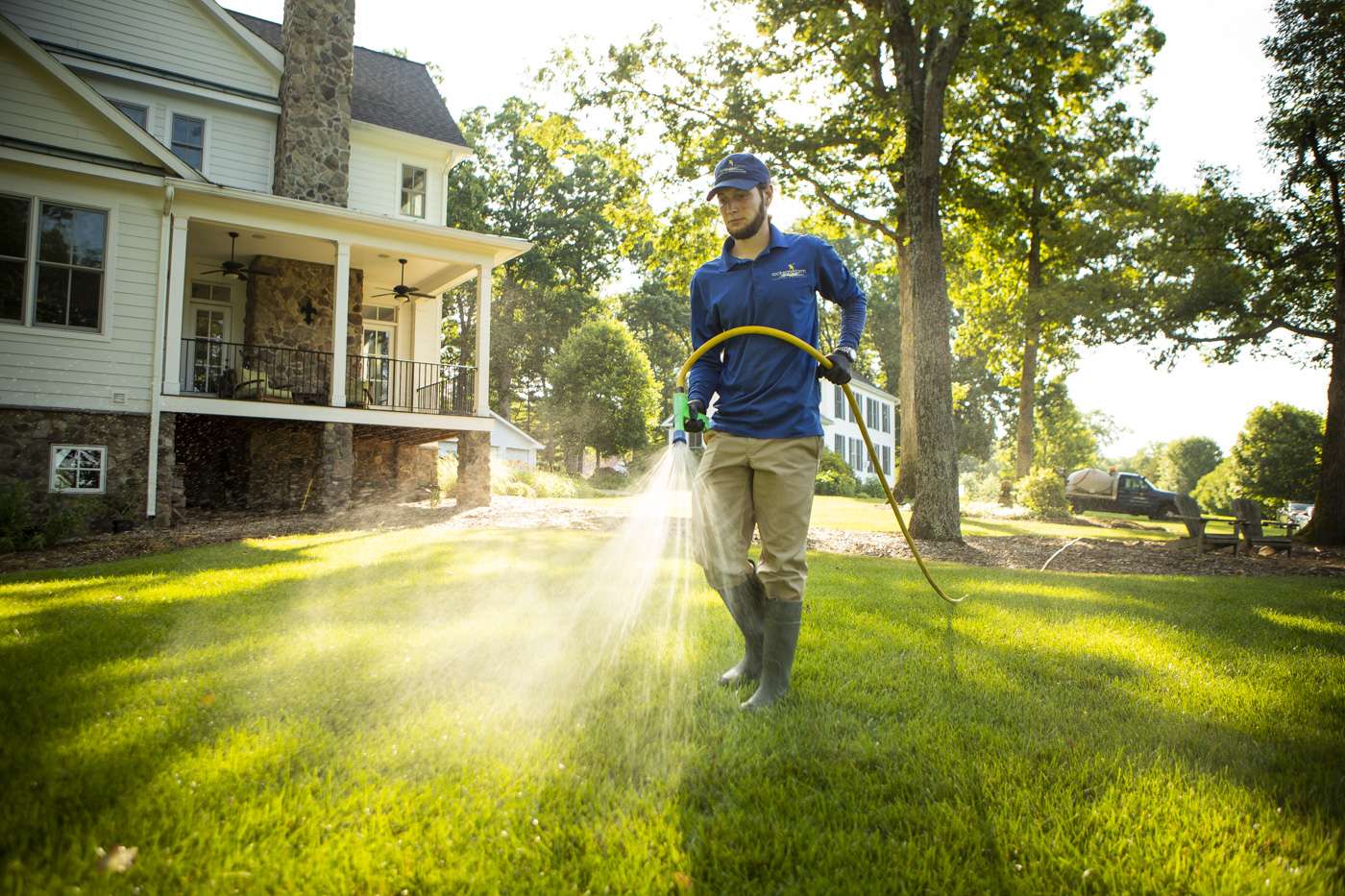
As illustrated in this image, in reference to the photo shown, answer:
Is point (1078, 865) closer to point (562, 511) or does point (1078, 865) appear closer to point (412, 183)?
point (562, 511)

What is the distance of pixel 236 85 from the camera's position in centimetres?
1443

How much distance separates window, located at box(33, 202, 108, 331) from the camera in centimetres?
1101

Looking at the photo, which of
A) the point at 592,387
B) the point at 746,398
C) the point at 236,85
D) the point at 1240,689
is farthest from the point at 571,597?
the point at 592,387

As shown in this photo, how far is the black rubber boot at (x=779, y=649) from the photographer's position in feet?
11.1

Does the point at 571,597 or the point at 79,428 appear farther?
the point at 79,428

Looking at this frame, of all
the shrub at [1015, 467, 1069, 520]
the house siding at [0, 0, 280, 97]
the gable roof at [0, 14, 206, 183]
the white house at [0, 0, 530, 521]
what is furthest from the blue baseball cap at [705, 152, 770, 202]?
the shrub at [1015, 467, 1069, 520]

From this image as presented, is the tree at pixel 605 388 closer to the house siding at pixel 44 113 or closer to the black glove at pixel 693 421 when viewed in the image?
the house siding at pixel 44 113

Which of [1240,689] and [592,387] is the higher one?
[592,387]

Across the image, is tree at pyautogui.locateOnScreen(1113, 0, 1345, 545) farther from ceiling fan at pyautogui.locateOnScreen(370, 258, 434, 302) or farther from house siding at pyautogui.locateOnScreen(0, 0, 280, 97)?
house siding at pyautogui.locateOnScreen(0, 0, 280, 97)

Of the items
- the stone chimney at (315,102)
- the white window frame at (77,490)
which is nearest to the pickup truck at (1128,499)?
the stone chimney at (315,102)

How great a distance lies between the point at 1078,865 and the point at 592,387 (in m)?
30.3

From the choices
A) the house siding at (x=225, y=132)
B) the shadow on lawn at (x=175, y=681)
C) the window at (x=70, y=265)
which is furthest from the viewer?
the house siding at (x=225, y=132)

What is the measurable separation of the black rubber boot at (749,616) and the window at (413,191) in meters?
15.5

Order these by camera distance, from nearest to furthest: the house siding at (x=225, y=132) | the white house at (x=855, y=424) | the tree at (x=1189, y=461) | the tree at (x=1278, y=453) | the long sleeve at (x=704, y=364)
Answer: the long sleeve at (x=704, y=364) → the house siding at (x=225, y=132) → the tree at (x=1278, y=453) → the white house at (x=855, y=424) → the tree at (x=1189, y=461)
